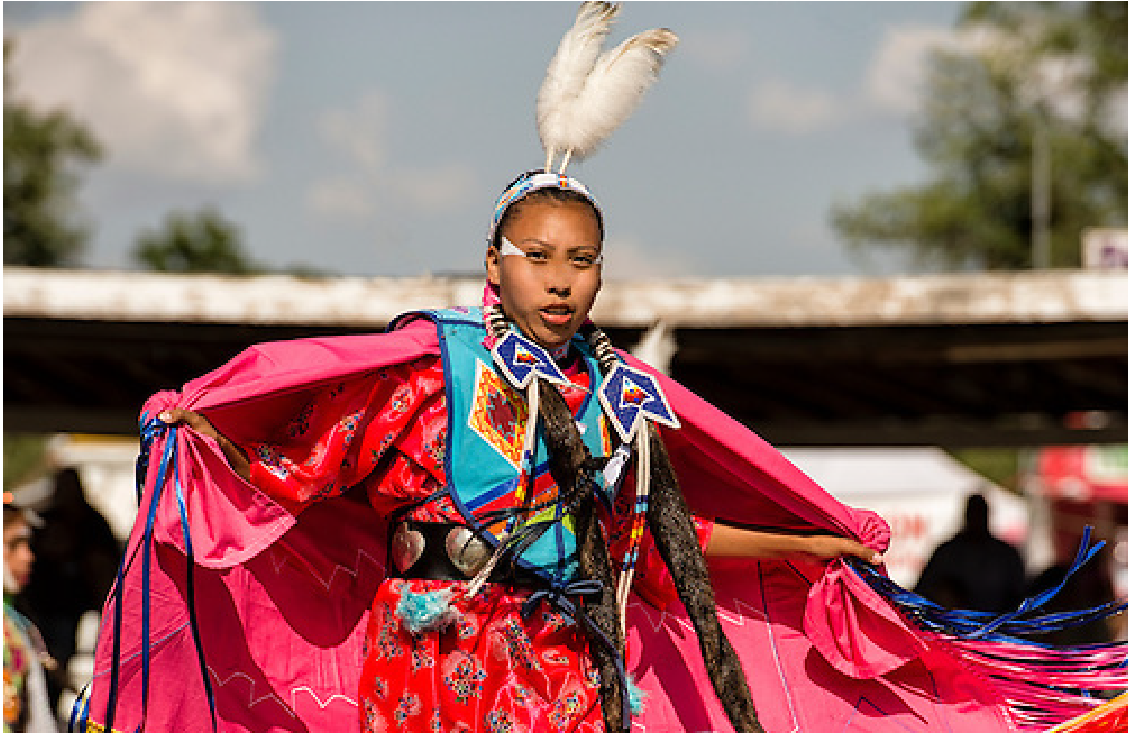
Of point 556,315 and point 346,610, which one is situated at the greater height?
point 556,315

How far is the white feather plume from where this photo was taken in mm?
3365

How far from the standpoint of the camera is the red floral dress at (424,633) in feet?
10.2

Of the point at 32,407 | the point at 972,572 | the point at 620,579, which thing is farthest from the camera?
the point at 32,407

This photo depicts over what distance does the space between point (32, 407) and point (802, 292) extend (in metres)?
5.32

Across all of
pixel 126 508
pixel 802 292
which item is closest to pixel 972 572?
pixel 802 292

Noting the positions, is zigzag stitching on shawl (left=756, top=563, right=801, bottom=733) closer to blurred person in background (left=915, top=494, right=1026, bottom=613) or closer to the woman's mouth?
the woman's mouth

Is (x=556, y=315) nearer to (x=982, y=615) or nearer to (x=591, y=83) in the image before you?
(x=591, y=83)

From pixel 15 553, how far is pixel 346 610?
116 inches

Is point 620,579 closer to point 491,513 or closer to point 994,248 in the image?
point 491,513

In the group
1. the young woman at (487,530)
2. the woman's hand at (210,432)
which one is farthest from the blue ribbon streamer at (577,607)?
the woman's hand at (210,432)

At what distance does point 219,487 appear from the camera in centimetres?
315

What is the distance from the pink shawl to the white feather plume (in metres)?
0.59

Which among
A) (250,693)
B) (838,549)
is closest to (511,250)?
(838,549)

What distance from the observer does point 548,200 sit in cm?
320
